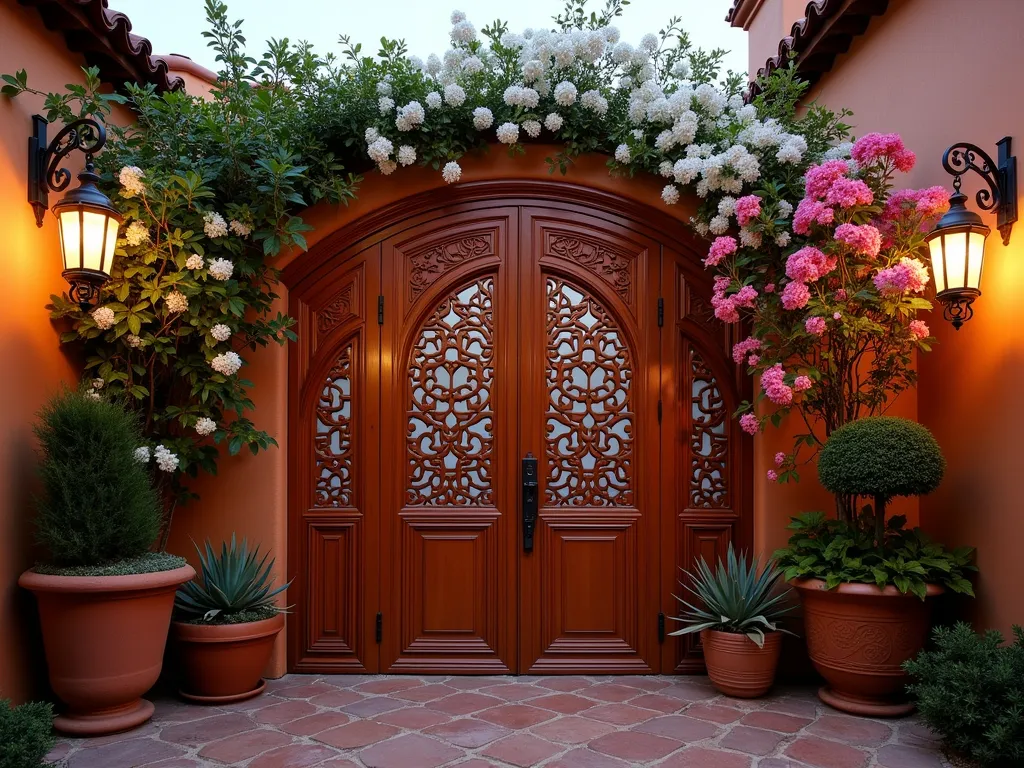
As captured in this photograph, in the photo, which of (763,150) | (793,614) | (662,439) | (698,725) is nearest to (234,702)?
(698,725)

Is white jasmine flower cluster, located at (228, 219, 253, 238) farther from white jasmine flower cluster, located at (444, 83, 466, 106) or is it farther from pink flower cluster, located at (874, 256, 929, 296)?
pink flower cluster, located at (874, 256, 929, 296)

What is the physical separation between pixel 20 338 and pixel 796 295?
12.9 ft

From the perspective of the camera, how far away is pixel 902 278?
13.0ft

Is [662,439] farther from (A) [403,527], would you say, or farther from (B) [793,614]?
(A) [403,527]

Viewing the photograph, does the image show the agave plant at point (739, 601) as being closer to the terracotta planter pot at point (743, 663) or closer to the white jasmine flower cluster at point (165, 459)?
the terracotta planter pot at point (743, 663)

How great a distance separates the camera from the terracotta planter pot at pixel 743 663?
172 inches

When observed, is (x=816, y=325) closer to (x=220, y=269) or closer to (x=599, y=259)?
(x=599, y=259)

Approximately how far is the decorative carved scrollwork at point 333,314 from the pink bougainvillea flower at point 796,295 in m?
2.65

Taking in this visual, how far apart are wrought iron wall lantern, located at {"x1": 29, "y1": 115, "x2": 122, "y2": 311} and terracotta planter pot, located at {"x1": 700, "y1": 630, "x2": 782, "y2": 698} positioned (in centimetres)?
380

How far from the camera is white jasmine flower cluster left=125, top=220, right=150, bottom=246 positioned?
422cm

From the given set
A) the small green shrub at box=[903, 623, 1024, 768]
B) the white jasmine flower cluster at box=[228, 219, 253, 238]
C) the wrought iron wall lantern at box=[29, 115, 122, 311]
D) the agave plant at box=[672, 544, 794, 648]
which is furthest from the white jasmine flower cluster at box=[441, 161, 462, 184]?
the small green shrub at box=[903, 623, 1024, 768]

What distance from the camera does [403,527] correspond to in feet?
16.5

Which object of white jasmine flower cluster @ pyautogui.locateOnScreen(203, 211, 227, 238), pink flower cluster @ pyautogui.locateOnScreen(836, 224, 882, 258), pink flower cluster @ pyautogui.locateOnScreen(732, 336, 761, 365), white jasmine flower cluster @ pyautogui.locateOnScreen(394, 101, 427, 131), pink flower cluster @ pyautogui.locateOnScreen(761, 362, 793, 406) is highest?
white jasmine flower cluster @ pyautogui.locateOnScreen(394, 101, 427, 131)

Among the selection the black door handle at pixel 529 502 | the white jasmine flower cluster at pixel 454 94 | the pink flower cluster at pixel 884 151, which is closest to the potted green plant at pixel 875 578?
the pink flower cluster at pixel 884 151
